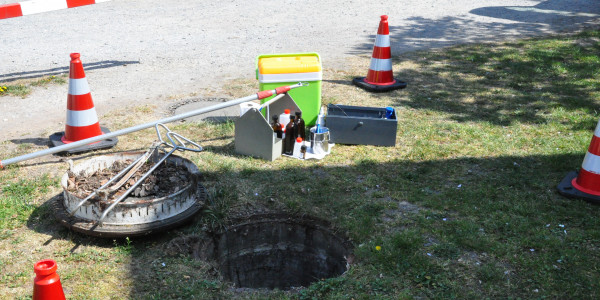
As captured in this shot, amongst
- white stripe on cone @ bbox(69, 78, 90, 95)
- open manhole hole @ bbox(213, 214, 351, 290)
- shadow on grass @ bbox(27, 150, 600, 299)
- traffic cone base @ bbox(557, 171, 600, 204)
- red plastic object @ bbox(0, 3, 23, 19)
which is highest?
red plastic object @ bbox(0, 3, 23, 19)

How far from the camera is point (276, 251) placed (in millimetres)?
4621

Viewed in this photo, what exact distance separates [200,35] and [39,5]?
2874 mm

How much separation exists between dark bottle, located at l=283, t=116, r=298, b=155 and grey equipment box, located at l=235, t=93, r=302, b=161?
0.08 meters

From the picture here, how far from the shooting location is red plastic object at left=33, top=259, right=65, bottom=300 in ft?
9.89

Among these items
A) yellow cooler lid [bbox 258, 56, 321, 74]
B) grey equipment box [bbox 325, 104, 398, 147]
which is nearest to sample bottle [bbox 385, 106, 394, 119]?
grey equipment box [bbox 325, 104, 398, 147]

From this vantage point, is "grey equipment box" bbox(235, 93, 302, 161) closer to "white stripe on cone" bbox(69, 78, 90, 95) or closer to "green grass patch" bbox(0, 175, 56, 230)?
"white stripe on cone" bbox(69, 78, 90, 95)

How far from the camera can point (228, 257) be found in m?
4.50

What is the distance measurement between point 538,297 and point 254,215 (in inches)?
85.4

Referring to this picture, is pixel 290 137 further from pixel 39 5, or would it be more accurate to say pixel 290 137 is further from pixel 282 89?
pixel 39 5

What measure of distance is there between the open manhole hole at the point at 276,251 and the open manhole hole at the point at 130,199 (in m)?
0.44

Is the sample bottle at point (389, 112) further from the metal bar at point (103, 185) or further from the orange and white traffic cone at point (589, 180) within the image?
the metal bar at point (103, 185)

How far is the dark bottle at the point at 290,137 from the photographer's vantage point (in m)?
5.56

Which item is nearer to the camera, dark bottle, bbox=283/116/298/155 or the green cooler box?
dark bottle, bbox=283/116/298/155

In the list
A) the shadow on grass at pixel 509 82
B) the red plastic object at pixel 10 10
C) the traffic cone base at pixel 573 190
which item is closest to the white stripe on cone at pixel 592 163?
the traffic cone base at pixel 573 190
